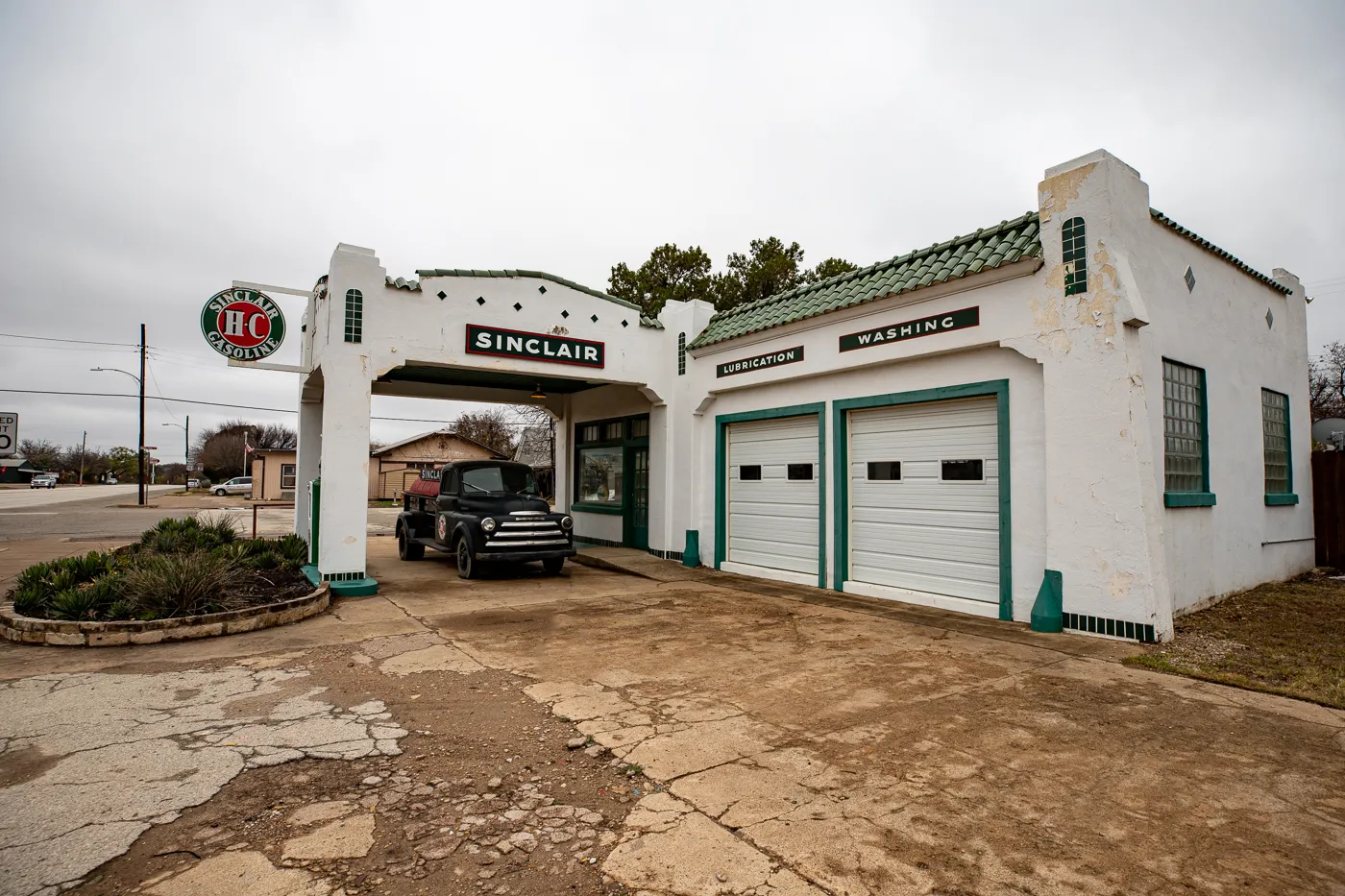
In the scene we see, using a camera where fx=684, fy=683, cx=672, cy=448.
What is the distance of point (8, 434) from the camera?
957 centimetres

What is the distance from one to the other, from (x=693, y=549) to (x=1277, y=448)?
9.17 metres

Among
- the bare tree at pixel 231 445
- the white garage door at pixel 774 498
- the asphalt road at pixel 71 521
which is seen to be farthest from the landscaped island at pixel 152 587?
the bare tree at pixel 231 445

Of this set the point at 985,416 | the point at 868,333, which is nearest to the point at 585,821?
the point at 985,416

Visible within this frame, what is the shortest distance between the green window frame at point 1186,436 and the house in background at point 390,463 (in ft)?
126

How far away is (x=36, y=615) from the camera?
6988mm

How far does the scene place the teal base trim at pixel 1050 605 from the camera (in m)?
7.09

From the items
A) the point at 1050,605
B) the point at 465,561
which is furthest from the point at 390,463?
the point at 1050,605

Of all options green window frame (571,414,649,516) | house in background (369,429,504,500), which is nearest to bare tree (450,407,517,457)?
house in background (369,429,504,500)

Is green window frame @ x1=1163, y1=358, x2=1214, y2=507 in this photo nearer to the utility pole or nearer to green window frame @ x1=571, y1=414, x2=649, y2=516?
green window frame @ x1=571, y1=414, x2=649, y2=516

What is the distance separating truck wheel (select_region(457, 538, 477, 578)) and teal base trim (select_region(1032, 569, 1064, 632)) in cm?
795

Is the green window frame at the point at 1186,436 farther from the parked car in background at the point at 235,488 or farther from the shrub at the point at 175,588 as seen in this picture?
the parked car in background at the point at 235,488

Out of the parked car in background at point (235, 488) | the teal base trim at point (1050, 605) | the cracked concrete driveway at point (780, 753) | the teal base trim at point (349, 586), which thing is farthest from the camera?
the parked car in background at point (235, 488)

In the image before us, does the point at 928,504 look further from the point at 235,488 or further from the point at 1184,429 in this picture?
the point at 235,488

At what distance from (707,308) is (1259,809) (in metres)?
10.8
